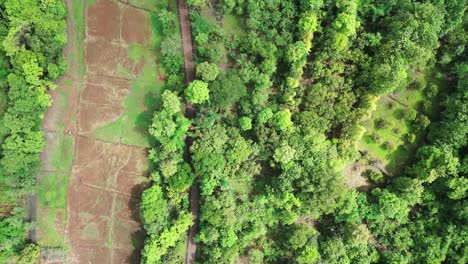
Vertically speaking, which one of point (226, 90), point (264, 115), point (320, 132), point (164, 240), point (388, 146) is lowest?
point (164, 240)

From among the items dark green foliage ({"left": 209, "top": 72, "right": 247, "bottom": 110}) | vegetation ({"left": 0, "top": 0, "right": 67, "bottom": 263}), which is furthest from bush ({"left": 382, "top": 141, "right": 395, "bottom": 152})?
vegetation ({"left": 0, "top": 0, "right": 67, "bottom": 263})

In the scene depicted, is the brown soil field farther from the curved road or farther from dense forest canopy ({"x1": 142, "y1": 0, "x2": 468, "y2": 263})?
the curved road

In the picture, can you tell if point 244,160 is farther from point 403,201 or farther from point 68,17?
point 68,17

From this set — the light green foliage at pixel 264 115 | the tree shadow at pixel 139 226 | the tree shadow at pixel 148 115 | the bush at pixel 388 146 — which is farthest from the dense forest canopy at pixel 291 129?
the tree shadow at pixel 139 226

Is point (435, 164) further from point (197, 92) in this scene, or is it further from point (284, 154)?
point (197, 92)

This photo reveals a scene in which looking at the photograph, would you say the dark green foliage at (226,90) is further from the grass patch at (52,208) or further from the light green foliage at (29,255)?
the light green foliage at (29,255)

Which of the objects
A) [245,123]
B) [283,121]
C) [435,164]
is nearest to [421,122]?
[435,164]
